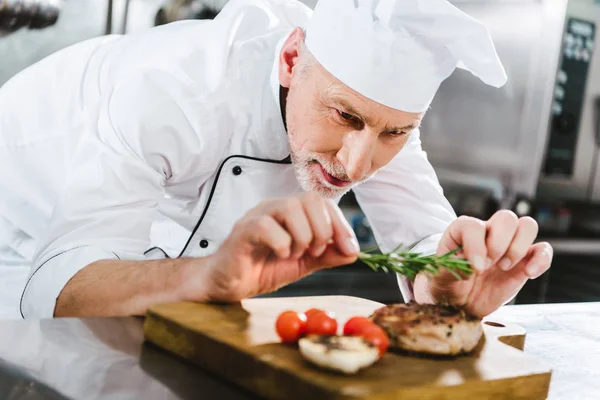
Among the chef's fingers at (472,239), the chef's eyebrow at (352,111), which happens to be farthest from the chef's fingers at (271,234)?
the chef's eyebrow at (352,111)

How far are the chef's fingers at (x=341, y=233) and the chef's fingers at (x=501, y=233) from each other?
330 mm

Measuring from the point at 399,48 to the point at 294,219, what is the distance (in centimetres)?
71

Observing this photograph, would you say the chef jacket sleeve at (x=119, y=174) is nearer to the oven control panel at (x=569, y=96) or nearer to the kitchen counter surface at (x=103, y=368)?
the kitchen counter surface at (x=103, y=368)

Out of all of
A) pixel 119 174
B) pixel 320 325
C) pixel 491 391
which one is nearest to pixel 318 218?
pixel 320 325

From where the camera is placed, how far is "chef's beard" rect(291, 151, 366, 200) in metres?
1.70

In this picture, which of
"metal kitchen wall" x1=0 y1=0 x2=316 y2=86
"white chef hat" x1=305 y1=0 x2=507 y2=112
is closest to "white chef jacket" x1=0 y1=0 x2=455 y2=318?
"white chef hat" x1=305 y1=0 x2=507 y2=112

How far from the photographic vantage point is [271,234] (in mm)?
1067

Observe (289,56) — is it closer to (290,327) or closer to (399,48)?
(399,48)

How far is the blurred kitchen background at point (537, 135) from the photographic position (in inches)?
146

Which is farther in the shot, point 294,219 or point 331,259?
point 331,259

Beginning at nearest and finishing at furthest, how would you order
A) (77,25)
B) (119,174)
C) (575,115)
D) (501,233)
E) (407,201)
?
(501,233), (119,174), (407,201), (77,25), (575,115)

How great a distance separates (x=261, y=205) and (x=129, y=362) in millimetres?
291

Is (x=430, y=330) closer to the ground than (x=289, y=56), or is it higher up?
closer to the ground

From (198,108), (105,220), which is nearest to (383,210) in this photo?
(198,108)
